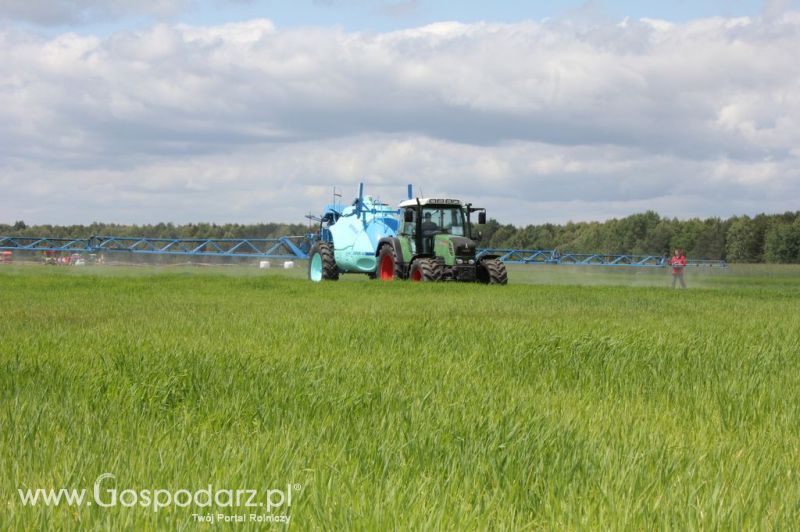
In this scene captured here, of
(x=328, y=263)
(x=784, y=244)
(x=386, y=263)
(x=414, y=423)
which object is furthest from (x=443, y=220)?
(x=784, y=244)

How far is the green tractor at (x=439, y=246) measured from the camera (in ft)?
80.9

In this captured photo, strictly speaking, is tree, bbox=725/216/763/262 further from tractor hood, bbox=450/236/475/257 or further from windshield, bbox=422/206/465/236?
tractor hood, bbox=450/236/475/257

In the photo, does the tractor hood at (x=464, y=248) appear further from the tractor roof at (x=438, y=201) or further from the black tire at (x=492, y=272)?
the tractor roof at (x=438, y=201)

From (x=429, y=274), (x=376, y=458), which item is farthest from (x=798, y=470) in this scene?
(x=429, y=274)

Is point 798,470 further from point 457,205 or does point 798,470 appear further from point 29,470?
point 457,205

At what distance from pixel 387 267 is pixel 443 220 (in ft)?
9.43

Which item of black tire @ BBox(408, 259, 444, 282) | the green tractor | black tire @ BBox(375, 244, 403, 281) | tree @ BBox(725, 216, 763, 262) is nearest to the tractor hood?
the green tractor

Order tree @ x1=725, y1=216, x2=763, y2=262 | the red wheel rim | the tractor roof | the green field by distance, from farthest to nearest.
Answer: tree @ x1=725, y1=216, x2=763, y2=262
the red wheel rim
the tractor roof
the green field

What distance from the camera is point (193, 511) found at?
3.06m

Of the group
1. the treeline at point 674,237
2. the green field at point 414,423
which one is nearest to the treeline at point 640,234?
the treeline at point 674,237

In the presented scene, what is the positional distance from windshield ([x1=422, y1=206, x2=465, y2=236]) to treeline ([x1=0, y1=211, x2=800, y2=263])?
66.7 m

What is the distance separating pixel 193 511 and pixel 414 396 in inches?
100

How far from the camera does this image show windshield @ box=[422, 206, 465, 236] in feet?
83.9

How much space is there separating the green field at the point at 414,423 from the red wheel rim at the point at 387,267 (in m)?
16.7
